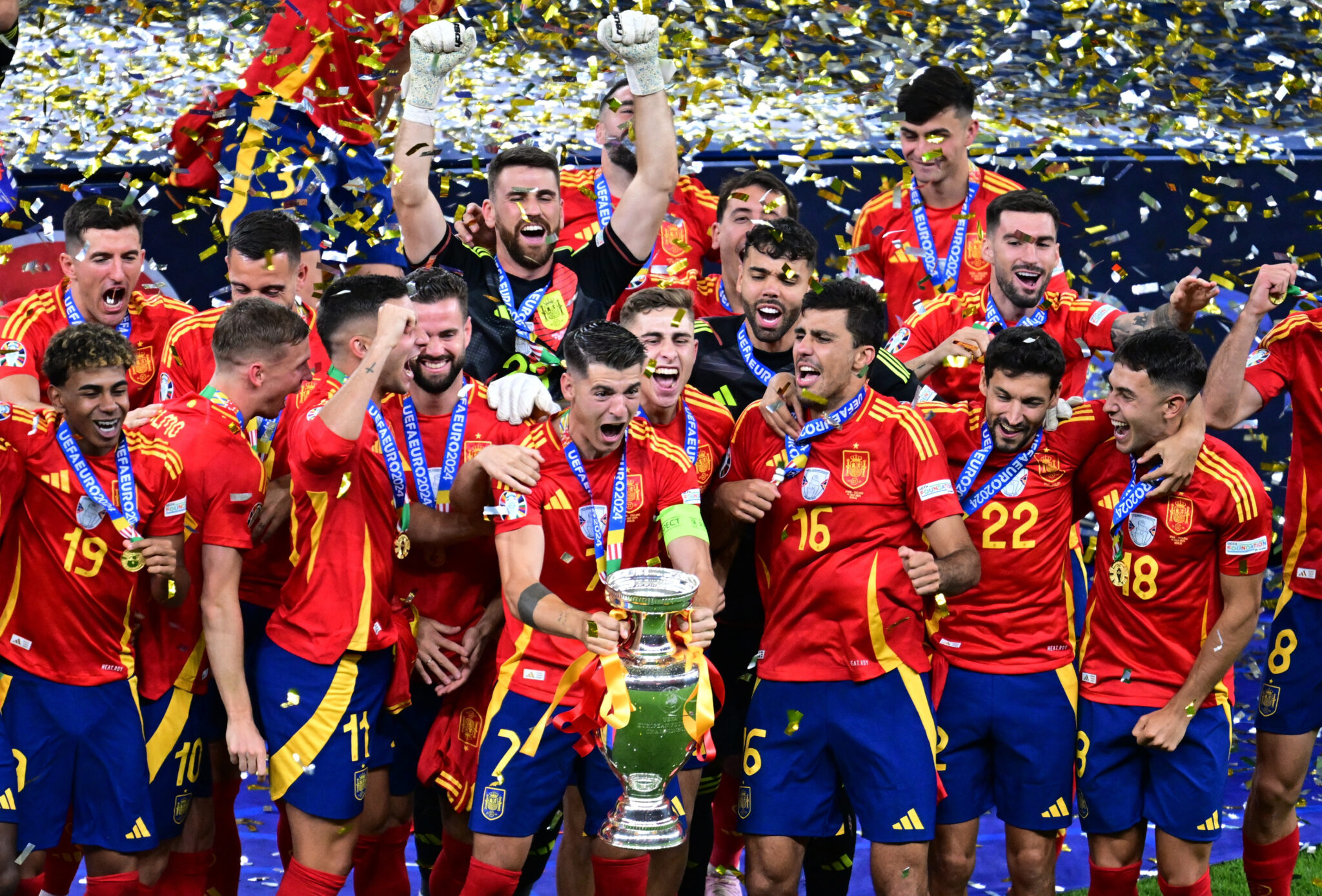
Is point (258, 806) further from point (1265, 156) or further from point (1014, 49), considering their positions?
point (1014, 49)

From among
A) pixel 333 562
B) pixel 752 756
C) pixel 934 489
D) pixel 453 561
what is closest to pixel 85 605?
pixel 333 562

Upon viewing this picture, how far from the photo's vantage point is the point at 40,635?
4.80m

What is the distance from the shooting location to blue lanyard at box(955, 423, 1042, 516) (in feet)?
16.8

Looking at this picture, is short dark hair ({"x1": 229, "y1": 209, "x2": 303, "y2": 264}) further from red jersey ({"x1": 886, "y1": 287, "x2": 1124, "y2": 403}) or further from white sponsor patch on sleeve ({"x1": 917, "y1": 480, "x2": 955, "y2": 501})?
white sponsor patch on sleeve ({"x1": 917, "y1": 480, "x2": 955, "y2": 501})

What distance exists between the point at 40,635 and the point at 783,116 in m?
Answer: 5.60

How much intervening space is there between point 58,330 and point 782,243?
2674 millimetres

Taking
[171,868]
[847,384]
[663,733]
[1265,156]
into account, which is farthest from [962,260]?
[171,868]

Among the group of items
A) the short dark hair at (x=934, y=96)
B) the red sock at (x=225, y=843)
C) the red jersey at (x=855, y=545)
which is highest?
the short dark hair at (x=934, y=96)

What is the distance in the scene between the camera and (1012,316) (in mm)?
5926

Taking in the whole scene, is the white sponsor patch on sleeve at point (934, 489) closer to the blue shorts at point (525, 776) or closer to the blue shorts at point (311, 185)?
the blue shorts at point (525, 776)

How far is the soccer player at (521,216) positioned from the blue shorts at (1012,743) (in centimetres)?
185

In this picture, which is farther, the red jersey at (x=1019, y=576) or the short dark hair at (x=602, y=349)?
the red jersey at (x=1019, y=576)

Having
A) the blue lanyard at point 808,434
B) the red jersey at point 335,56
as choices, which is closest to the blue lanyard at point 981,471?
the blue lanyard at point 808,434

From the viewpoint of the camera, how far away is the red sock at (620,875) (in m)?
4.93
